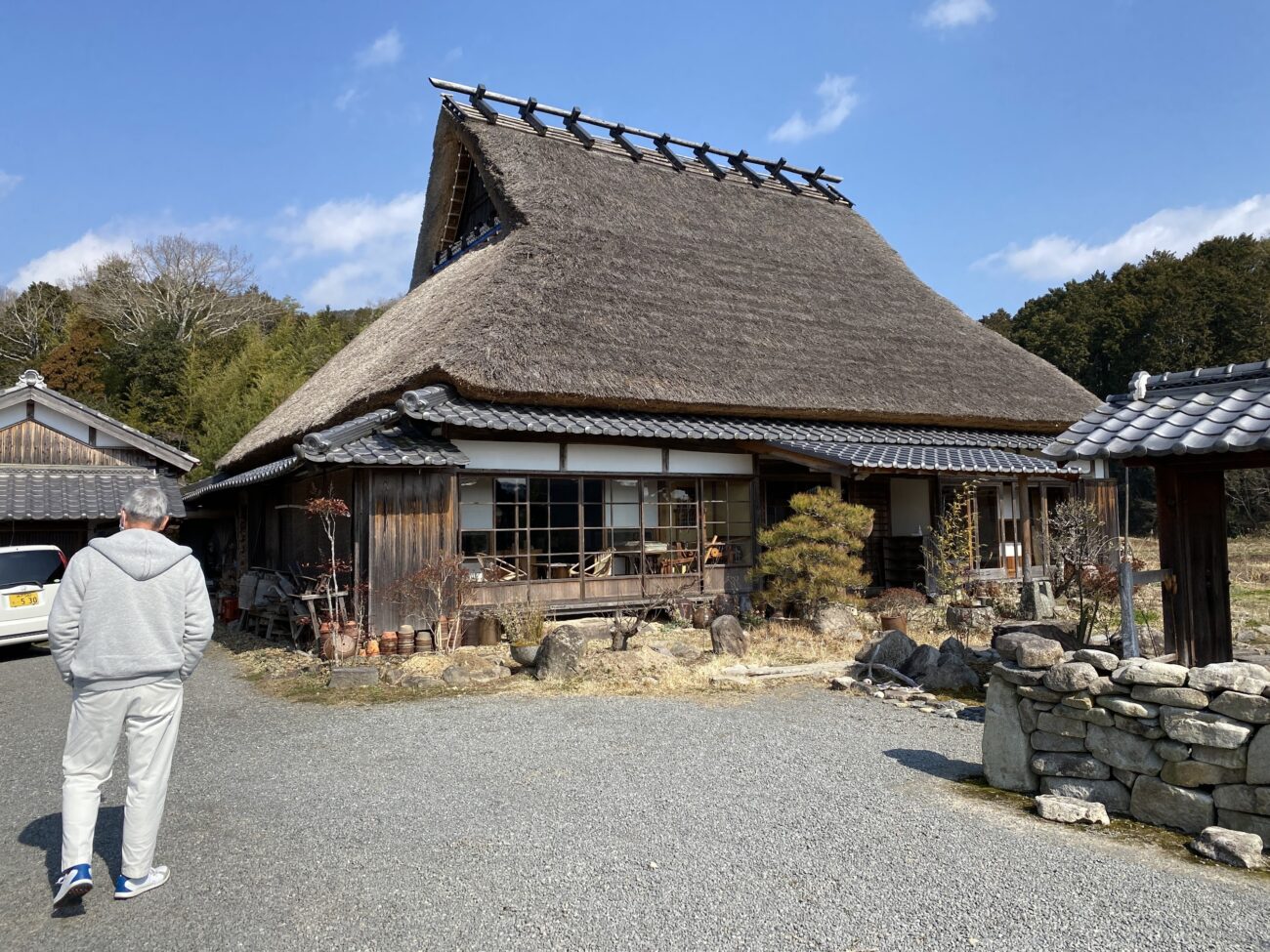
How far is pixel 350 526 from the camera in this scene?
900 cm

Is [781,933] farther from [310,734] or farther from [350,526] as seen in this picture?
[350,526]

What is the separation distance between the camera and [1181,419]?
13.0 feet

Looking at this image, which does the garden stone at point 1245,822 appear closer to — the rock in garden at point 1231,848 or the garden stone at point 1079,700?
the rock in garden at point 1231,848

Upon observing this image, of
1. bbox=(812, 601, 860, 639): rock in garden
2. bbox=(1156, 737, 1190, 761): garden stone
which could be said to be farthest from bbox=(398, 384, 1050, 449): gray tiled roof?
bbox=(1156, 737, 1190, 761): garden stone

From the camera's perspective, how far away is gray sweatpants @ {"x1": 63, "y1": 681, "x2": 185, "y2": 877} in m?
2.85

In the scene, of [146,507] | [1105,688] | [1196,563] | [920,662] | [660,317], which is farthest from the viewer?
[660,317]

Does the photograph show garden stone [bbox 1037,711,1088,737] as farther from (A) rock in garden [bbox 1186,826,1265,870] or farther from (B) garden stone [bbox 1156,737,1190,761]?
(A) rock in garden [bbox 1186,826,1265,870]

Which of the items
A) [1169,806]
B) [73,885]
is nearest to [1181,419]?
[1169,806]

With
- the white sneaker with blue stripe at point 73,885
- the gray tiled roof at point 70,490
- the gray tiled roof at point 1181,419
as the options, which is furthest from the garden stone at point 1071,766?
the gray tiled roof at point 70,490

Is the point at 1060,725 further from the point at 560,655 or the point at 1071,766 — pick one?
the point at 560,655

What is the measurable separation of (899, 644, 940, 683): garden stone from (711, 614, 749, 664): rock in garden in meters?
1.48

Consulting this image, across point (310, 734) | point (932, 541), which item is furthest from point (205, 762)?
point (932, 541)

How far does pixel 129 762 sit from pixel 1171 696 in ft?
13.2

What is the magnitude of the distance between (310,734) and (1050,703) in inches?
169
